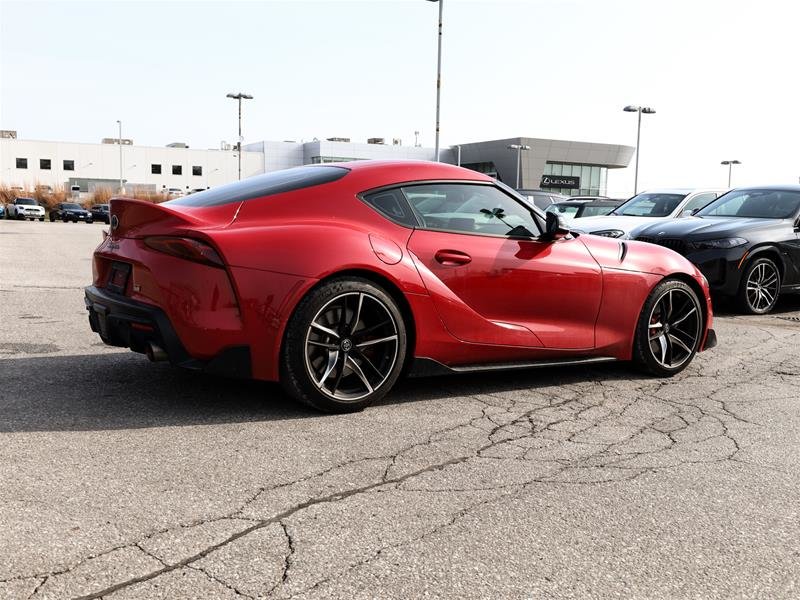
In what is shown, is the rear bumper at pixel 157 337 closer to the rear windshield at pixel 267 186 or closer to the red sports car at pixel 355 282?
the red sports car at pixel 355 282

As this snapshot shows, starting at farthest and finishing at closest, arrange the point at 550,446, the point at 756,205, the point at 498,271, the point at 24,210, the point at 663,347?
1. the point at 24,210
2. the point at 756,205
3. the point at 663,347
4. the point at 498,271
5. the point at 550,446

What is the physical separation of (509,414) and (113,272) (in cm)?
244

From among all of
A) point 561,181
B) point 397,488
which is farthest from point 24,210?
point 561,181

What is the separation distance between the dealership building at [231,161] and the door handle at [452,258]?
7514cm

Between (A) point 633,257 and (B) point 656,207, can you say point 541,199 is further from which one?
(A) point 633,257

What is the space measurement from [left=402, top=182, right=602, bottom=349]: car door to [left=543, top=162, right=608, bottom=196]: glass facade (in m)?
A: 80.8

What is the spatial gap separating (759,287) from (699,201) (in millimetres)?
3707

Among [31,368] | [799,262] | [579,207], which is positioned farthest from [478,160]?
[31,368]

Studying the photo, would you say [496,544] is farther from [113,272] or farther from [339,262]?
[113,272]

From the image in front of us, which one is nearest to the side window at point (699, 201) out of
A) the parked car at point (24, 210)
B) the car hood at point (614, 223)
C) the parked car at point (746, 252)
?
the car hood at point (614, 223)

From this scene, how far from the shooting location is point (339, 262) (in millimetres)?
4297

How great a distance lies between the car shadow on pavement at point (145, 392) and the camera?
4188 mm

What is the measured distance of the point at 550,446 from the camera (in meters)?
4.04

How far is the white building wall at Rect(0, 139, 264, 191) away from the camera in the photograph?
267 feet
